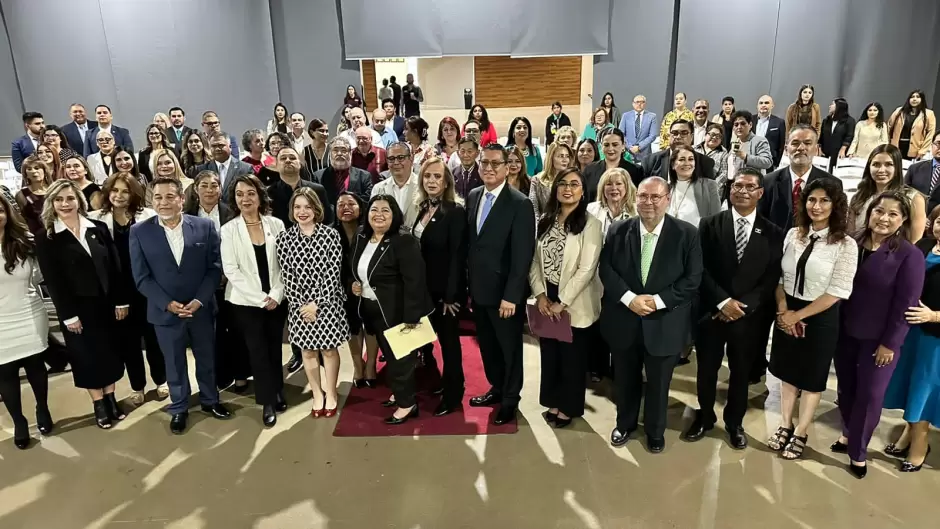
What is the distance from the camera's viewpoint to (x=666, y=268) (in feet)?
9.75

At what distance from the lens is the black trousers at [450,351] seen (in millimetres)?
3588

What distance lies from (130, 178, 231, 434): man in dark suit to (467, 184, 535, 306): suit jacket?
1572mm

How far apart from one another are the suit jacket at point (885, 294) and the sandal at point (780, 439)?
703 mm

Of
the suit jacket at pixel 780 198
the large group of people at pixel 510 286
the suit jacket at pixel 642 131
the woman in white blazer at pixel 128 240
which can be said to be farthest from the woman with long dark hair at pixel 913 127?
the woman in white blazer at pixel 128 240

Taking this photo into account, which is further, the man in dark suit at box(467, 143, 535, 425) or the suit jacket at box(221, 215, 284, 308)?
the suit jacket at box(221, 215, 284, 308)

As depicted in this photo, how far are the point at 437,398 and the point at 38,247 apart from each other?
8.14 ft

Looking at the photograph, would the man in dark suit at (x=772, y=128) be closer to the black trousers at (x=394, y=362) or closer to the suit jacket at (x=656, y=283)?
the suit jacket at (x=656, y=283)

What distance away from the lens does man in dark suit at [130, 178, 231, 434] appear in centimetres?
337

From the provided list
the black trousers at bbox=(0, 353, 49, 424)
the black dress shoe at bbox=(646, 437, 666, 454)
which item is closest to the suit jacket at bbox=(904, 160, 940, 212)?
the black dress shoe at bbox=(646, 437, 666, 454)

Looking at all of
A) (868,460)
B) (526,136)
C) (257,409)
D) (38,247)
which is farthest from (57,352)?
(868,460)

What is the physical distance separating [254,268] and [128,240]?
34.3 inches

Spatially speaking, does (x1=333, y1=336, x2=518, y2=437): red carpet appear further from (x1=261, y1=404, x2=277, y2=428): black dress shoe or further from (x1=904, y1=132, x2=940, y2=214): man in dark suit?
(x1=904, y1=132, x2=940, y2=214): man in dark suit

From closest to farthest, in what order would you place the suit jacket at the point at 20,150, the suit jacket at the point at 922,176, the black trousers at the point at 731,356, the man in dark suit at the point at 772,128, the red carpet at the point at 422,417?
the black trousers at the point at 731,356 → the red carpet at the point at 422,417 → the suit jacket at the point at 922,176 → the suit jacket at the point at 20,150 → the man in dark suit at the point at 772,128

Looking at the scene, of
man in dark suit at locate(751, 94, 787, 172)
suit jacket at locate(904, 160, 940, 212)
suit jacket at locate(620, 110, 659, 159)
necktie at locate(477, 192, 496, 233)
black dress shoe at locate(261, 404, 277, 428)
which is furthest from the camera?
suit jacket at locate(620, 110, 659, 159)
